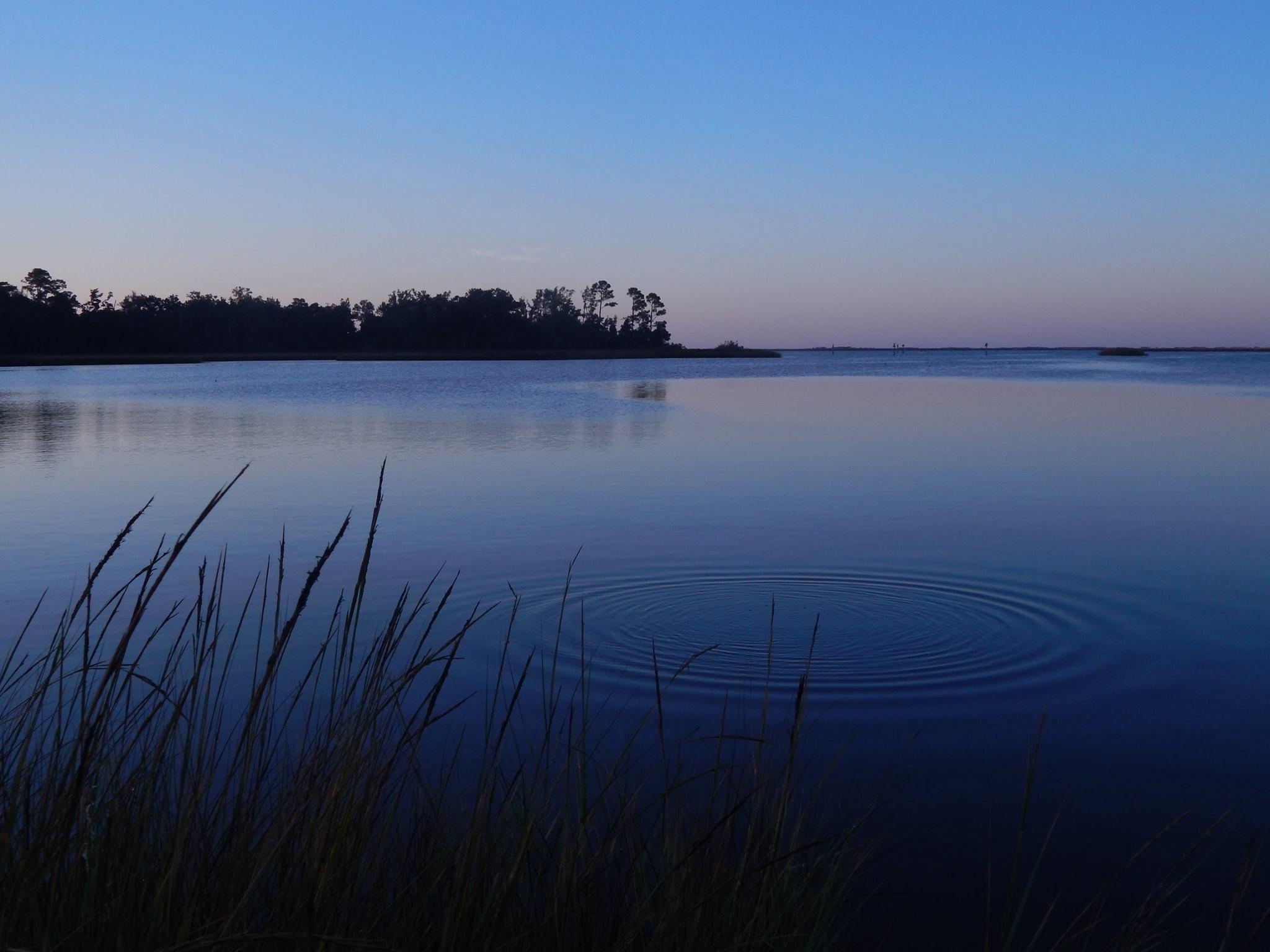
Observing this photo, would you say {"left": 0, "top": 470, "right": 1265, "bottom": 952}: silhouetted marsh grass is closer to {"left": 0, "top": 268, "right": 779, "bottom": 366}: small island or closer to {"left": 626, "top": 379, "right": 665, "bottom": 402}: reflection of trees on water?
{"left": 626, "top": 379, "right": 665, "bottom": 402}: reflection of trees on water

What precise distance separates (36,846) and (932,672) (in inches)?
184

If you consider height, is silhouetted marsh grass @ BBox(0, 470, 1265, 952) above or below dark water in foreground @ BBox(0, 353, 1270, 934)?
above

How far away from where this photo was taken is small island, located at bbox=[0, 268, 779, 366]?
282 ft

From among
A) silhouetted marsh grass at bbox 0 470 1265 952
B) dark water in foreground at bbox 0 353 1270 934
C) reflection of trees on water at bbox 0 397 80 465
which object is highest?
silhouetted marsh grass at bbox 0 470 1265 952

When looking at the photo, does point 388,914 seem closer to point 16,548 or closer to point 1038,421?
point 16,548

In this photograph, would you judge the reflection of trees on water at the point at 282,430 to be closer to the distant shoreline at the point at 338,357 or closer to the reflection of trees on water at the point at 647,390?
the reflection of trees on water at the point at 647,390

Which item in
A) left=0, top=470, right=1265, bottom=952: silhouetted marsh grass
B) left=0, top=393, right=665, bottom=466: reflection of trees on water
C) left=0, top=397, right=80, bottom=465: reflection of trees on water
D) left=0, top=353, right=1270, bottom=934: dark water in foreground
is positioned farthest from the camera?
left=0, top=393, right=665, bottom=466: reflection of trees on water

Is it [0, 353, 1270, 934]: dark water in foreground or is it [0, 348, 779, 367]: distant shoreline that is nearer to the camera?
[0, 353, 1270, 934]: dark water in foreground

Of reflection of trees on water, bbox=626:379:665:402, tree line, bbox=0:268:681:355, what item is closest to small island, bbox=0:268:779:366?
tree line, bbox=0:268:681:355

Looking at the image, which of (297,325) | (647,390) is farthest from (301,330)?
(647,390)

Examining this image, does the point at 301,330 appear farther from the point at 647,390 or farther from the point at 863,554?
the point at 863,554

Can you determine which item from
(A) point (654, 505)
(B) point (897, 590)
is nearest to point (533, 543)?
(A) point (654, 505)

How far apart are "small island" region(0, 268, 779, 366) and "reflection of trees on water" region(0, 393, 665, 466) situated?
195ft

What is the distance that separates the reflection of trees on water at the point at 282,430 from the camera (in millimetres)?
17625
